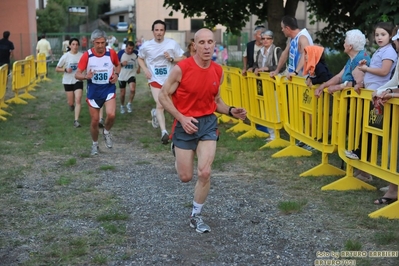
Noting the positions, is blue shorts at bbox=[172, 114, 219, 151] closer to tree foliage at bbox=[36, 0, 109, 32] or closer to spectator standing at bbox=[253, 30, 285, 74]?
spectator standing at bbox=[253, 30, 285, 74]

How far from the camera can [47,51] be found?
30.8 meters

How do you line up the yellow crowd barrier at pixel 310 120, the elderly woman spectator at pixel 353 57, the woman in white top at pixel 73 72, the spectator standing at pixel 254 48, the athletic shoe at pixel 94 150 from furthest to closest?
the woman in white top at pixel 73 72, the spectator standing at pixel 254 48, the athletic shoe at pixel 94 150, the yellow crowd barrier at pixel 310 120, the elderly woman spectator at pixel 353 57

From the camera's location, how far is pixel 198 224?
646cm

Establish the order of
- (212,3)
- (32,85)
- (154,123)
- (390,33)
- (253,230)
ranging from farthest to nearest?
(32,85)
(212,3)
(154,123)
(390,33)
(253,230)

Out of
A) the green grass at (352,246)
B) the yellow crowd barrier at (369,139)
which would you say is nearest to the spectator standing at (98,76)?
the yellow crowd barrier at (369,139)

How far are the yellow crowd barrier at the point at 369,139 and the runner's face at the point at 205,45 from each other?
1.92 meters

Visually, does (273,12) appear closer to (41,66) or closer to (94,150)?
(94,150)

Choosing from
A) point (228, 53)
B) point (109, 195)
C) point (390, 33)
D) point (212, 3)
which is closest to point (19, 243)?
point (109, 195)

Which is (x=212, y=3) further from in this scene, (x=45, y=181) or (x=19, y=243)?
(x=19, y=243)

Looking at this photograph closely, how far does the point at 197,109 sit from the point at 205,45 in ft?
2.12

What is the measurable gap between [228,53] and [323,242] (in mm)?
36281

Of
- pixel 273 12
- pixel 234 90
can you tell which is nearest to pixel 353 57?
pixel 234 90

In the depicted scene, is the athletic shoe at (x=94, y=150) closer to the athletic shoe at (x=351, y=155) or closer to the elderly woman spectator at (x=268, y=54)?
the elderly woman spectator at (x=268, y=54)

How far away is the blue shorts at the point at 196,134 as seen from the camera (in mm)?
6480
